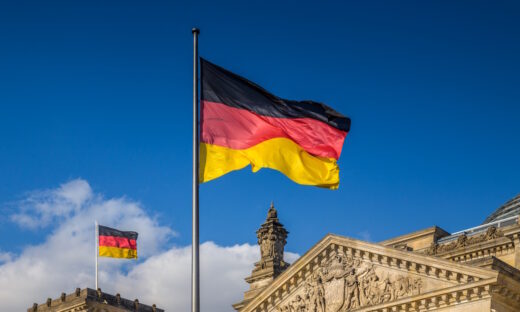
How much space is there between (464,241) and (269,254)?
13.2m

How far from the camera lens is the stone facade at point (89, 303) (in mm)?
59938

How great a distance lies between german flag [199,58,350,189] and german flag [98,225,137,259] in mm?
39891

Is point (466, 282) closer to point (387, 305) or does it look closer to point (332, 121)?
point (387, 305)

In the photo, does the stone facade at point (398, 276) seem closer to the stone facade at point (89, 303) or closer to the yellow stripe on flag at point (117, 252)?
the yellow stripe on flag at point (117, 252)

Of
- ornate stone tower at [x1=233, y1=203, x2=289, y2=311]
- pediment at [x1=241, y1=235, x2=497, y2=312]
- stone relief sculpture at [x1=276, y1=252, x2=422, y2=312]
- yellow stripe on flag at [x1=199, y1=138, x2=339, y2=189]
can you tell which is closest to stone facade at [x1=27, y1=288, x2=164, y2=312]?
ornate stone tower at [x1=233, y1=203, x2=289, y2=311]

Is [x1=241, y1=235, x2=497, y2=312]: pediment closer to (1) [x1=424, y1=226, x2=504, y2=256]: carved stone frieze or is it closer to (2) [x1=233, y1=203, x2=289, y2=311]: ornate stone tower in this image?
(2) [x1=233, y1=203, x2=289, y2=311]: ornate stone tower

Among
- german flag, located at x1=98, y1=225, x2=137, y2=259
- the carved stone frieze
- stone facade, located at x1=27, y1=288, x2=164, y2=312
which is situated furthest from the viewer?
german flag, located at x1=98, y1=225, x2=137, y2=259

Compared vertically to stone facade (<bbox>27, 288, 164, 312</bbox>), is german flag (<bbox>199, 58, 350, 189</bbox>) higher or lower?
lower

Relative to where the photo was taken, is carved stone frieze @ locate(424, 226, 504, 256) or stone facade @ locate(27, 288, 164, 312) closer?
carved stone frieze @ locate(424, 226, 504, 256)

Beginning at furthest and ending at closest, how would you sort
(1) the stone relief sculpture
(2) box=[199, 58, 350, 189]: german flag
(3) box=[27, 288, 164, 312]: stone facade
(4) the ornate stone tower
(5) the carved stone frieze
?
(3) box=[27, 288, 164, 312]: stone facade, (4) the ornate stone tower, (5) the carved stone frieze, (1) the stone relief sculpture, (2) box=[199, 58, 350, 189]: german flag

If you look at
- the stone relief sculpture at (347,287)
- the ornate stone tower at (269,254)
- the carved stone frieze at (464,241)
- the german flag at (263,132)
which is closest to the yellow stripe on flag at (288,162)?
the german flag at (263,132)

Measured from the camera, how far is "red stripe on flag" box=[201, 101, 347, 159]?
21984 millimetres

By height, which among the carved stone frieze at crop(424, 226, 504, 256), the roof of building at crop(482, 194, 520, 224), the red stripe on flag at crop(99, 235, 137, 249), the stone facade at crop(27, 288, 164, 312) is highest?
the roof of building at crop(482, 194, 520, 224)

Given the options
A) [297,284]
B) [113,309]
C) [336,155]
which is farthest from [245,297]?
[336,155]
